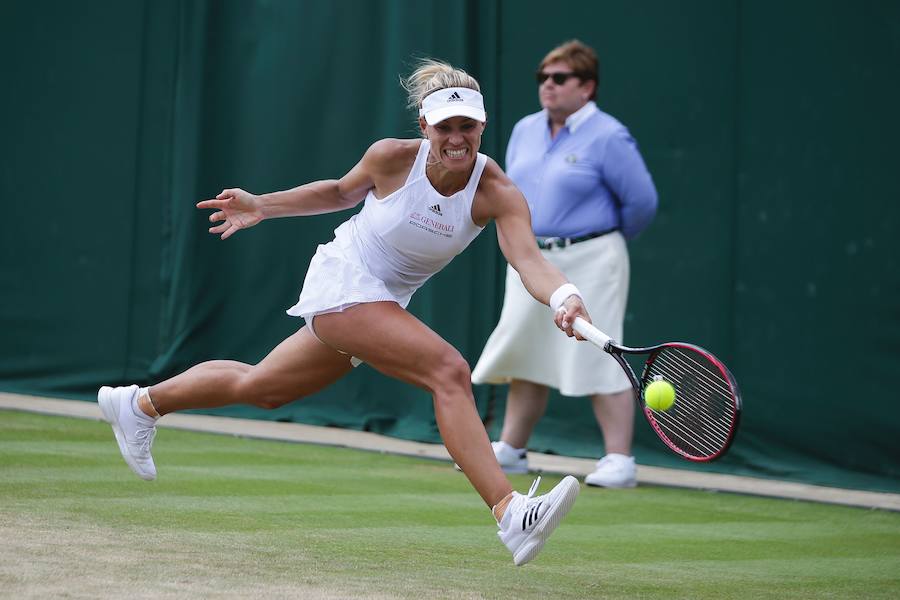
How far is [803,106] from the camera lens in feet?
24.8

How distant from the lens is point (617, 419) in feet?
22.9

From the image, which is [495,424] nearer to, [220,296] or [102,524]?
[220,296]

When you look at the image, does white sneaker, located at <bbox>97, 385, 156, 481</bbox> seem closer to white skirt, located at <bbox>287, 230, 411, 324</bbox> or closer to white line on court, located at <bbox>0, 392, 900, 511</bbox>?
white skirt, located at <bbox>287, 230, 411, 324</bbox>

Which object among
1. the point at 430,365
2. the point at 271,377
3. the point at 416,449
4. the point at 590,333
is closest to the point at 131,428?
the point at 271,377

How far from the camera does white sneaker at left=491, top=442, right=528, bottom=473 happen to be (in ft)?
23.4

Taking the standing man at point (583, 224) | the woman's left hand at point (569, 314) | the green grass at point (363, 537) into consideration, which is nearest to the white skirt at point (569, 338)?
the standing man at point (583, 224)

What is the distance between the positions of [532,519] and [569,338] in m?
2.74

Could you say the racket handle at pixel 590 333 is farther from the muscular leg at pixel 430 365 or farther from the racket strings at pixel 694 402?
the muscular leg at pixel 430 365

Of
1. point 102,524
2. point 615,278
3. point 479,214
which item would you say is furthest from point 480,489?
point 615,278

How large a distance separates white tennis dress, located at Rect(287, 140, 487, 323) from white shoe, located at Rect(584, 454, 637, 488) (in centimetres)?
223

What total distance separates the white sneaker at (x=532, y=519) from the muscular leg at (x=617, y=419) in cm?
264

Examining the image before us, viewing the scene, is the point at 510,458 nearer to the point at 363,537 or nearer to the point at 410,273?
the point at 363,537

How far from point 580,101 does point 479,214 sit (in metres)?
2.33

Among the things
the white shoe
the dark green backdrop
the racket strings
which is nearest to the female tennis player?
the racket strings
